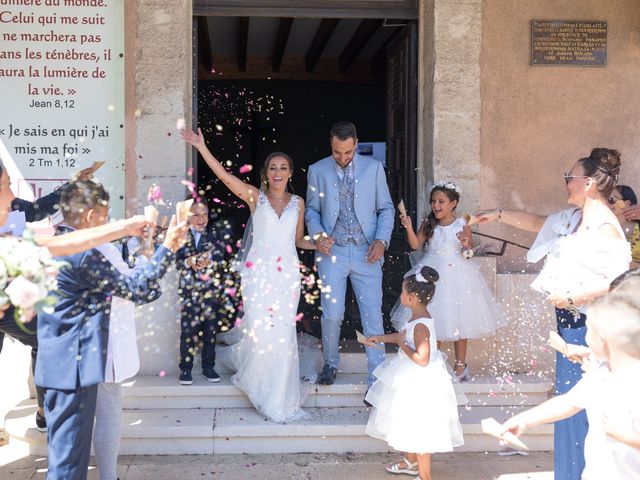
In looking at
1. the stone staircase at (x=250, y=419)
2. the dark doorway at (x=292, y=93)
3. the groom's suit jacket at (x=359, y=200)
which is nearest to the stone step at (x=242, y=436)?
the stone staircase at (x=250, y=419)

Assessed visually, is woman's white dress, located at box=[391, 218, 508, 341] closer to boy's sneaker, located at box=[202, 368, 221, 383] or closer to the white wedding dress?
the white wedding dress

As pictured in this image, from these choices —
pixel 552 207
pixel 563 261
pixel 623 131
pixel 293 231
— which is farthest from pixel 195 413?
pixel 623 131

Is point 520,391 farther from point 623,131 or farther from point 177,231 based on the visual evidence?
point 177,231

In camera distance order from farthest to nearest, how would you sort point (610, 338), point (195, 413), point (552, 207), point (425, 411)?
point (552, 207), point (195, 413), point (425, 411), point (610, 338)

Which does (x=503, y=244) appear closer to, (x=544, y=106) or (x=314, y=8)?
(x=544, y=106)

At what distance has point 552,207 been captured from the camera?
6434mm

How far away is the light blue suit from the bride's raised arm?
1.47 ft

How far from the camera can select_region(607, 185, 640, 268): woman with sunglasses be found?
5.82 metres

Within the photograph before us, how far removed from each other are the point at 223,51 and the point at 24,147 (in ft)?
19.8

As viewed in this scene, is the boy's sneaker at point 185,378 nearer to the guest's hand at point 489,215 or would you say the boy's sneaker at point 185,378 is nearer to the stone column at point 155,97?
the stone column at point 155,97

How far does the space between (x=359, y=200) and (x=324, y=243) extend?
18.2 inches

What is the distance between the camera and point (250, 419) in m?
5.39

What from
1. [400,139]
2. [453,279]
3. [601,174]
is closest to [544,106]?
[400,139]

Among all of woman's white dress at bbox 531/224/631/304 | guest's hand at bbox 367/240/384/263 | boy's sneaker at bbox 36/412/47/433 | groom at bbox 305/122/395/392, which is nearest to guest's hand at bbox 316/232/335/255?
groom at bbox 305/122/395/392
